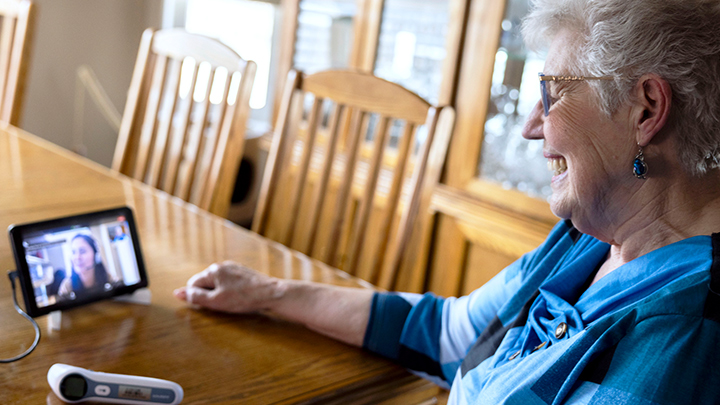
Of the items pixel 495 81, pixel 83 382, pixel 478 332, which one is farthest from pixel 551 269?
pixel 495 81

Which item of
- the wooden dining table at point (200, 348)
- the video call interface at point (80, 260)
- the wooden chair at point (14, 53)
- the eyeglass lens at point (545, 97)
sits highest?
the eyeglass lens at point (545, 97)

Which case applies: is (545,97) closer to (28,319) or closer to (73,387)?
(73,387)

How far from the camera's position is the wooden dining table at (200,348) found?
790 mm

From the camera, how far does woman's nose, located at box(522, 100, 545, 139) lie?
82 centimetres

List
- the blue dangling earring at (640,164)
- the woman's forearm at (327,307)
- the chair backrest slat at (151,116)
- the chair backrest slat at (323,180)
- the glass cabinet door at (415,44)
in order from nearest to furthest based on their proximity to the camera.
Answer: the blue dangling earring at (640,164) < the woman's forearm at (327,307) < the chair backrest slat at (323,180) < the chair backrest slat at (151,116) < the glass cabinet door at (415,44)

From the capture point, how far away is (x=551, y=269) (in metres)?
0.87

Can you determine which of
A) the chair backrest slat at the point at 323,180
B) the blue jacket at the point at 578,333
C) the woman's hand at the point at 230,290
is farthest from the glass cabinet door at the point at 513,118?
the woman's hand at the point at 230,290

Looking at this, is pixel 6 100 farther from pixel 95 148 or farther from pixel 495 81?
pixel 495 81

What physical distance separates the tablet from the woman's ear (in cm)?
72

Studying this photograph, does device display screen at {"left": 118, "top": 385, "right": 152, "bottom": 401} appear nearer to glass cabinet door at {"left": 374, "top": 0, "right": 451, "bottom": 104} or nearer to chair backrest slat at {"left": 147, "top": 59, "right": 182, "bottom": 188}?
chair backrest slat at {"left": 147, "top": 59, "right": 182, "bottom": 188}

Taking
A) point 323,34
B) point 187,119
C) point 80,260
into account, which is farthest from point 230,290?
point 323,34

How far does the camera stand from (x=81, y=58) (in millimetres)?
3016

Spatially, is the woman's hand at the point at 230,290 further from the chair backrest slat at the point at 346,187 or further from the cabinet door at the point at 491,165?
the cabinet door at the point at 491,165

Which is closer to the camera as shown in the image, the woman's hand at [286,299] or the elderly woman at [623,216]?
the elderly woman at [623,216]
